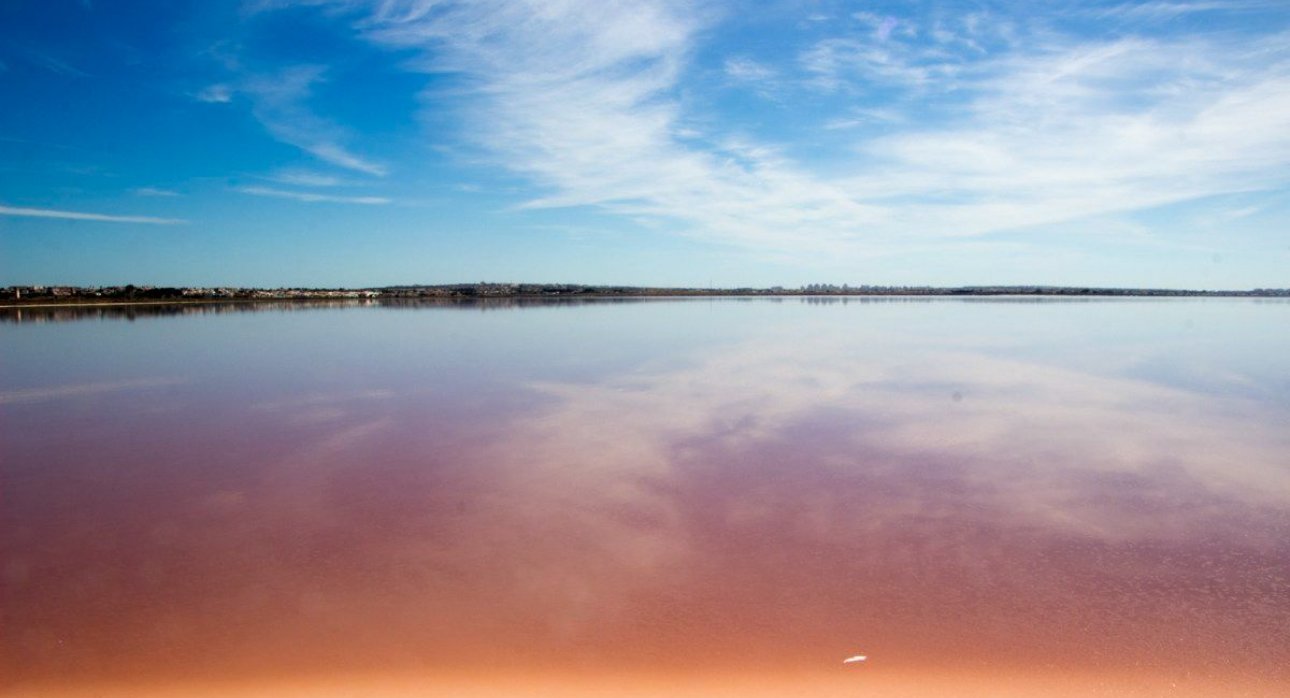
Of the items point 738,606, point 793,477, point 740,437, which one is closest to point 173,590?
point 738,606

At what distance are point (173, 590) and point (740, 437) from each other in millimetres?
5485

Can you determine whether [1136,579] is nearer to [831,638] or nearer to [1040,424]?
[831,638]

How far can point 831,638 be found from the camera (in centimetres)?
361

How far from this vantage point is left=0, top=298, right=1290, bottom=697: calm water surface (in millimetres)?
3377

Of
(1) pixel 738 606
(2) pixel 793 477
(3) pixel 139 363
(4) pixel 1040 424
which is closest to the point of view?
(1) pixel 738 606

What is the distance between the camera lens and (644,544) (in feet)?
15.7

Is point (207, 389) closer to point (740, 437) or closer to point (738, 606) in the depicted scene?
point (740, 437)

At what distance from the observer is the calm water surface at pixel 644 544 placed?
3.38 m

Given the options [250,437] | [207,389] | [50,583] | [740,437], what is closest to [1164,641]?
[740,437]

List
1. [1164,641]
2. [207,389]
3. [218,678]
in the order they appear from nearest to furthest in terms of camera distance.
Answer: [218,678] < [1164,641] < [207,389]

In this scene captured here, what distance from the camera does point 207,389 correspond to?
11.3 metres

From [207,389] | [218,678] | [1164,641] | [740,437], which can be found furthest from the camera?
[207,389]

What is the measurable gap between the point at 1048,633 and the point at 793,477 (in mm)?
2804

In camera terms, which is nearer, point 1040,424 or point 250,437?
point 250,437
